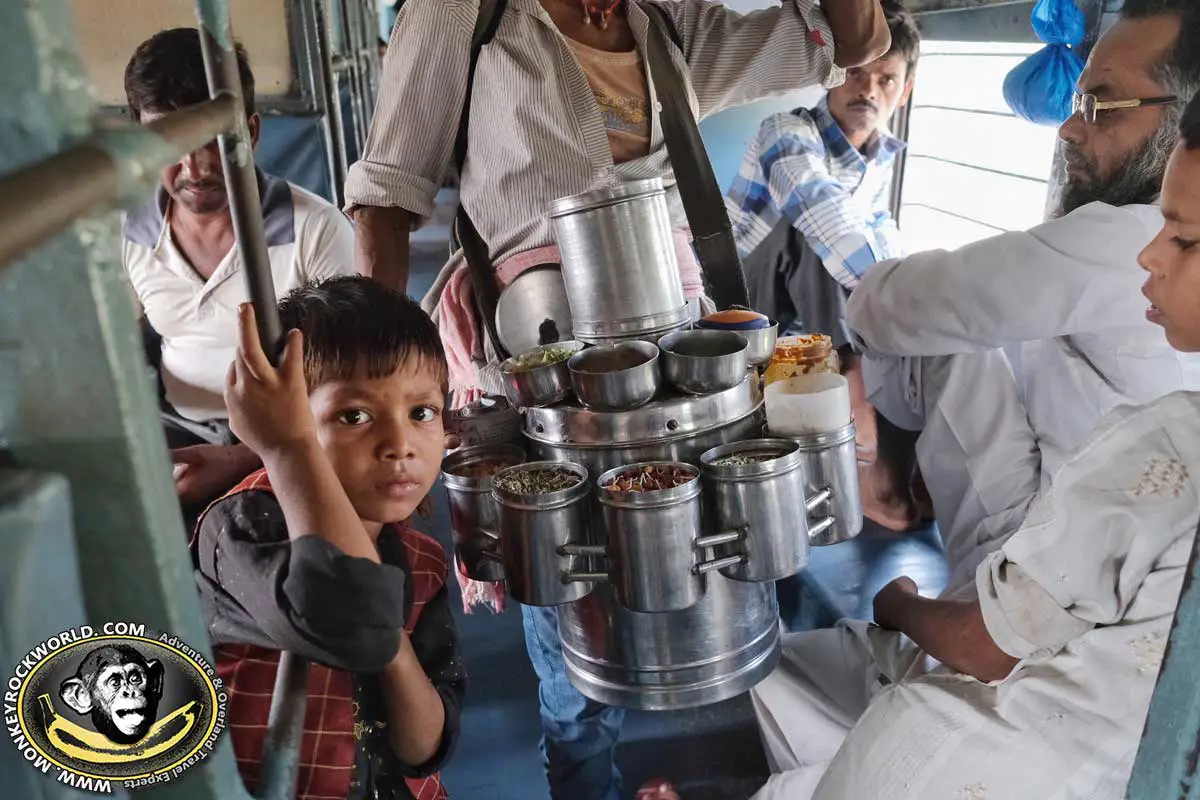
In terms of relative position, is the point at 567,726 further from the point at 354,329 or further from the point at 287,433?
the point at 287,433

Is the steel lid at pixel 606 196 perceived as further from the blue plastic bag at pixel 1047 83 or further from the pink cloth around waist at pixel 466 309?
the blue plastic bag at pixel 1047 83

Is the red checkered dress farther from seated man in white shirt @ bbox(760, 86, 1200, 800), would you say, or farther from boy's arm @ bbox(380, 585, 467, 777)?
seated man in white shirt @ bbox(760, 86, 1200, 800)

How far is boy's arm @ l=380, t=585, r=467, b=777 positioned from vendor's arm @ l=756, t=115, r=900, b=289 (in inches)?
77.7

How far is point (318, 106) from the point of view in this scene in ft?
11.0

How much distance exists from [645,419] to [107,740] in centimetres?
74

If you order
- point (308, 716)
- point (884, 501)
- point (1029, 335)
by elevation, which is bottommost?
point (884, 501)

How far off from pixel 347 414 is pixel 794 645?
114 centimetres

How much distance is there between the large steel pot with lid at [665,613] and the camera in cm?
110

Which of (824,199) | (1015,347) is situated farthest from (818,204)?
(1015,347)

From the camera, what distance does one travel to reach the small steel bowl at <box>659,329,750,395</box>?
42.2 inches

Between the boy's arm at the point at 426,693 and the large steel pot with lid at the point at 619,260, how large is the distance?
41 centimetres

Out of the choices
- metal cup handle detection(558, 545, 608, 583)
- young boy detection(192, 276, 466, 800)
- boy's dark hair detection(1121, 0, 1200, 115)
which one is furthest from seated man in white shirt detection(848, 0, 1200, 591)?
young boy detection(192, 276, 466, 800)

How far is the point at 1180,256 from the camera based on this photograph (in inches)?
36.8

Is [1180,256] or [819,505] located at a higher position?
[1180,256]
